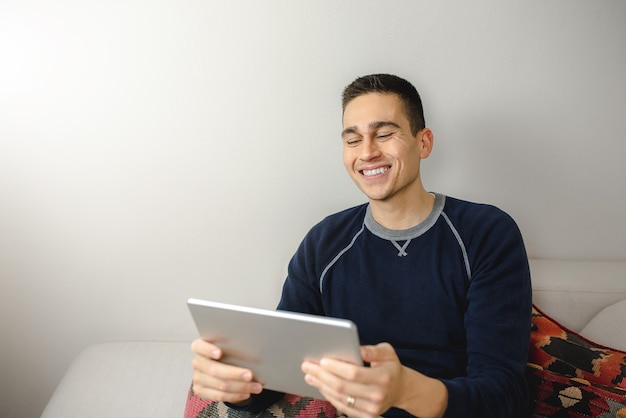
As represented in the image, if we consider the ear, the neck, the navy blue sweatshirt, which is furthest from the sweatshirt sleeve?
the ear

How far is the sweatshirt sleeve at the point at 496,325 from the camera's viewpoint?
1014 mm

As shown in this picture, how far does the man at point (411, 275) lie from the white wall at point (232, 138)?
268 millimetres

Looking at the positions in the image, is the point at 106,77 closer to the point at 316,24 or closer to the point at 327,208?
the point at 316,24

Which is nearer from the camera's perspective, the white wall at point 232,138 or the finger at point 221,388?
the finger at point 221,388

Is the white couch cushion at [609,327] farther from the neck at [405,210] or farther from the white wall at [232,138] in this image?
the neck at [405,210]

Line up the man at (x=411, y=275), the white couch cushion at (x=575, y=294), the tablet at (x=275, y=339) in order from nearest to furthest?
the tablet at (x=275, y=339)
the man at (x=411, y=275)
the white couch cushion at (x=575, y=294)

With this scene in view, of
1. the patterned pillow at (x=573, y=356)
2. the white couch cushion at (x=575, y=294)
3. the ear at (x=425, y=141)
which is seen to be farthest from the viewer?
the white couch cushion at (x=575, y=294)

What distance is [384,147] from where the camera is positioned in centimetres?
124

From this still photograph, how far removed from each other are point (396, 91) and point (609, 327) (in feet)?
2.72

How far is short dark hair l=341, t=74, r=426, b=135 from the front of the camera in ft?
4.15

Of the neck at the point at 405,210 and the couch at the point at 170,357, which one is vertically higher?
the neck at the point at 405,210

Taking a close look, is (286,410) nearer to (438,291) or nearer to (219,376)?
(219,376)

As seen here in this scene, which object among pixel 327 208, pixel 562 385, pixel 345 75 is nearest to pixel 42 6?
pixel 345 75

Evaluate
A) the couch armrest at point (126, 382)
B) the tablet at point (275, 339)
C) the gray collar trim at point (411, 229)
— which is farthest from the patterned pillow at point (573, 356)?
the couch armrest at point (126, 382)
